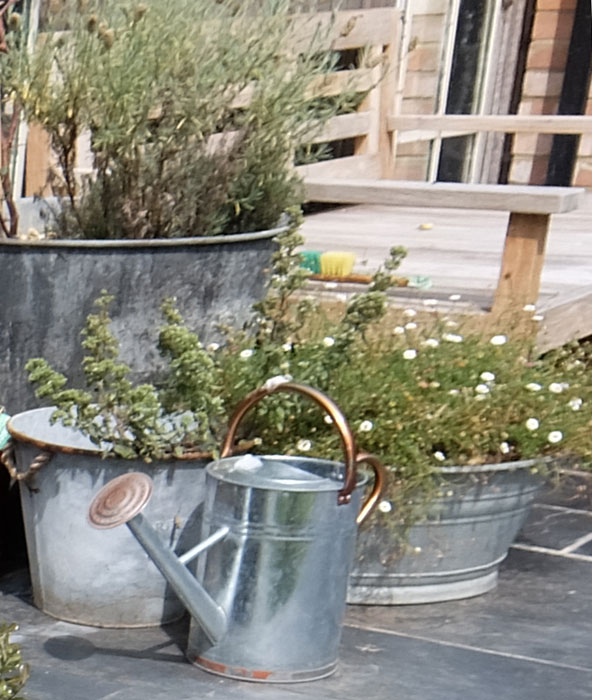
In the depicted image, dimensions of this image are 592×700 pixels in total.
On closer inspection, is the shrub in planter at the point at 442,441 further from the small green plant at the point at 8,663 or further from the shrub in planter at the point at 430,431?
the small green plant at the point at 8,663

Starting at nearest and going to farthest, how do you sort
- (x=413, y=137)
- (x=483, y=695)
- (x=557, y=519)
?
(x=483, y=695) < (x=557, y=519) < (x=413, y=137)

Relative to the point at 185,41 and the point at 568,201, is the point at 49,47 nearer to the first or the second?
the point at 185,41

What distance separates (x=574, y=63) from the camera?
948 cm

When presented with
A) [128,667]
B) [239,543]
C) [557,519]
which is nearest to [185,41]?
[239,543]

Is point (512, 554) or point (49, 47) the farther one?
point (512, 554)

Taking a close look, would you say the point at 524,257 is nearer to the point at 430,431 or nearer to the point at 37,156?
the point at 430,431

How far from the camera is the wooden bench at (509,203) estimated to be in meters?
3.52

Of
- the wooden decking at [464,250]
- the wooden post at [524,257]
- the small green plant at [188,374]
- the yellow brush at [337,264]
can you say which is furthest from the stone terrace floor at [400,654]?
the yellow brush at [337,264]

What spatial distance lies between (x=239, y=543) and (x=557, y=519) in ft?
4.91

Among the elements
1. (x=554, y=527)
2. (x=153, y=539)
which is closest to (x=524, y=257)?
(x=554, y=527)

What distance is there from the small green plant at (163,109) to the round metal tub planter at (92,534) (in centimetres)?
59

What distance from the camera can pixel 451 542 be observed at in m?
2.99

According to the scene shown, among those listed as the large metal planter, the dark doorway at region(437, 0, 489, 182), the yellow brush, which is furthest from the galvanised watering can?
the dark doorway at region(437, 0, 489, 182)

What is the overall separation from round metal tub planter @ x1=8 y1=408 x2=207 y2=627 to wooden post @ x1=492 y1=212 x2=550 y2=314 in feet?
3.92
